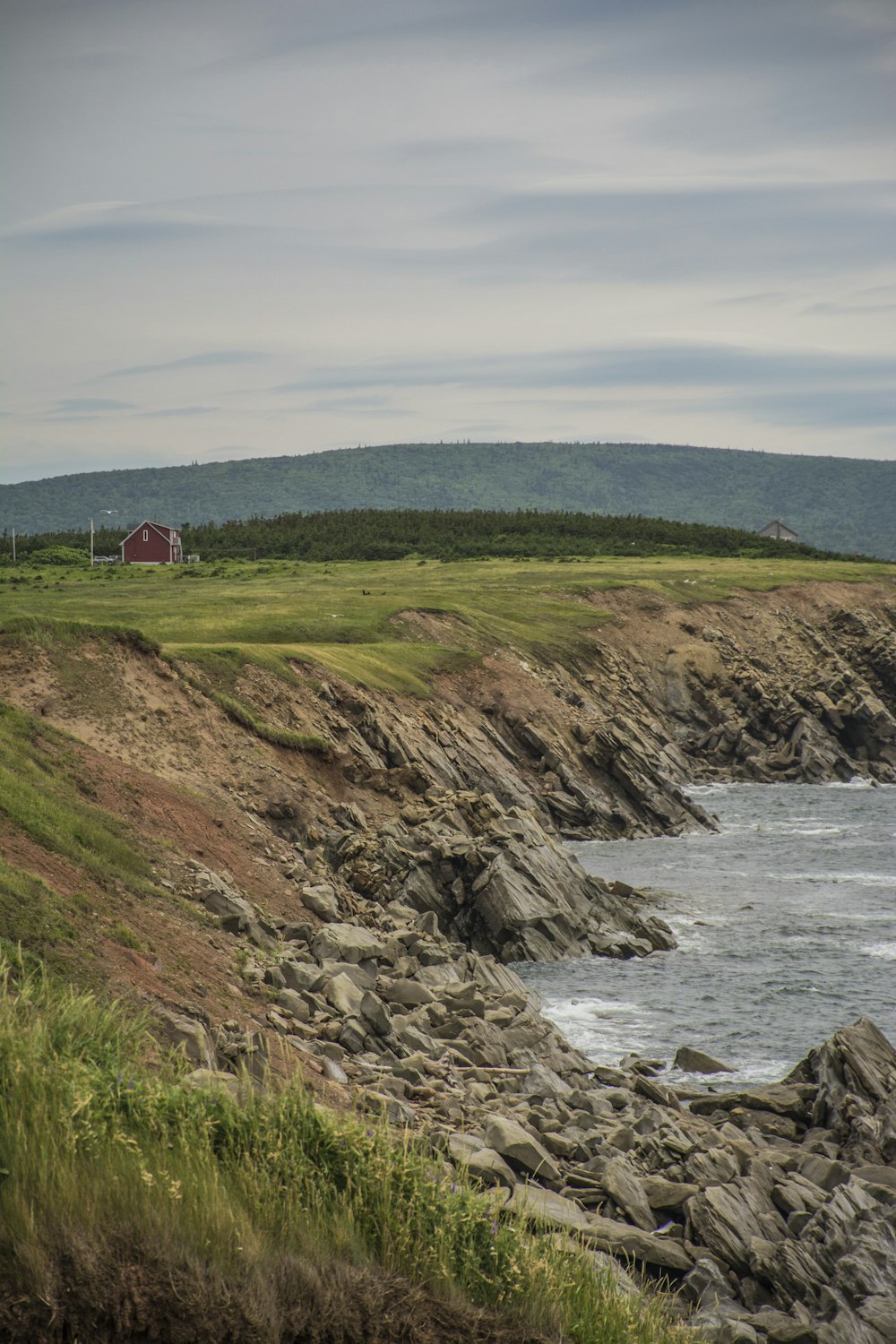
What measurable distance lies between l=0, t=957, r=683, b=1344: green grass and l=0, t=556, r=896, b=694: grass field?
27848 mm

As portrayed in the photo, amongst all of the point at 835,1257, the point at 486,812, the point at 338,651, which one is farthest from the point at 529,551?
the point at 835,1257

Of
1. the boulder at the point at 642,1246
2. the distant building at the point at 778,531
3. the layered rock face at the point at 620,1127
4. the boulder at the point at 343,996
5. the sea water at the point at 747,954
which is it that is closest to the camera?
the layered rock face at the point at 620,1127

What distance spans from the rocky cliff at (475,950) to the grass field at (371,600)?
2179mm

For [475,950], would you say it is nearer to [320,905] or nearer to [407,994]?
[320,905]

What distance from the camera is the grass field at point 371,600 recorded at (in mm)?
50719

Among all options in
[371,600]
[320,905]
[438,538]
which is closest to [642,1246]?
[320,905]

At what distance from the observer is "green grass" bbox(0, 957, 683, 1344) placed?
7.31m

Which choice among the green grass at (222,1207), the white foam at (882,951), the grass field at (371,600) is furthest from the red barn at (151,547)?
the green grass at (222,1207)

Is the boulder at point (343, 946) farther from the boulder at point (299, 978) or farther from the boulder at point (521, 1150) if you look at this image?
the boulder at point (521, 1150)

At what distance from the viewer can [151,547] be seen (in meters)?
108

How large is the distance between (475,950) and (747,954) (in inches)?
291

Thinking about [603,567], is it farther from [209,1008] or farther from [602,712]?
[209,1008]

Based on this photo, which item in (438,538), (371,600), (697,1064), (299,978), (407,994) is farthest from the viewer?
(438,538)

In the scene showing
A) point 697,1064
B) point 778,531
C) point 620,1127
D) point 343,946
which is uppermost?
point 778,531
